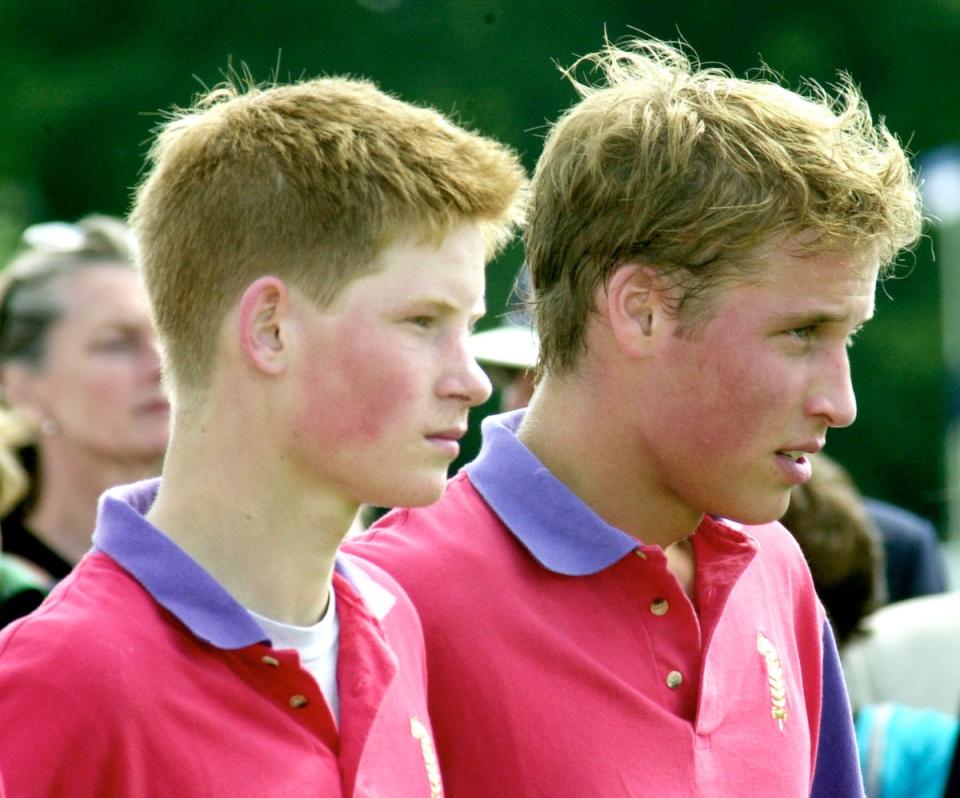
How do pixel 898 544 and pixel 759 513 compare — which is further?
pixel 898 544

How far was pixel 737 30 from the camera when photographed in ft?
57.0

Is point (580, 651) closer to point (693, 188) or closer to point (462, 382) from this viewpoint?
point (462, 382)

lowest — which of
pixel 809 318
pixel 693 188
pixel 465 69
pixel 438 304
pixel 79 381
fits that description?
pixel 79 381

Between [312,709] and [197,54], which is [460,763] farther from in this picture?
[197,54]

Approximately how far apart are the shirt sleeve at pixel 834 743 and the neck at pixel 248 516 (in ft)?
3.65

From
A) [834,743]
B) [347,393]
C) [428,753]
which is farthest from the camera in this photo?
[834,743]

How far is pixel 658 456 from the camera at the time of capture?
9.23 feet

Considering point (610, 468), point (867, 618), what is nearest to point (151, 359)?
point (867, 618)

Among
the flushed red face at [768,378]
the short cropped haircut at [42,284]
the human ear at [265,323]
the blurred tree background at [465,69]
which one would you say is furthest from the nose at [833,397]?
the blurred tree background at [465,69]

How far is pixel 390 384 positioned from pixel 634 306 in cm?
59

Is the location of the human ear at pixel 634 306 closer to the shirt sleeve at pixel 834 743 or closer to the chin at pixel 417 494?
the chin at pixel 417 494

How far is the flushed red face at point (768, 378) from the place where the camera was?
2.70 metres

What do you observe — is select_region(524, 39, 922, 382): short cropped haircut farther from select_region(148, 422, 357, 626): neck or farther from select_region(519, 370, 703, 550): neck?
select_region(148, 422, 357, 626): neck

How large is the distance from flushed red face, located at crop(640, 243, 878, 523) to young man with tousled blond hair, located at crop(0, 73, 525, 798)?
43 centimetres
